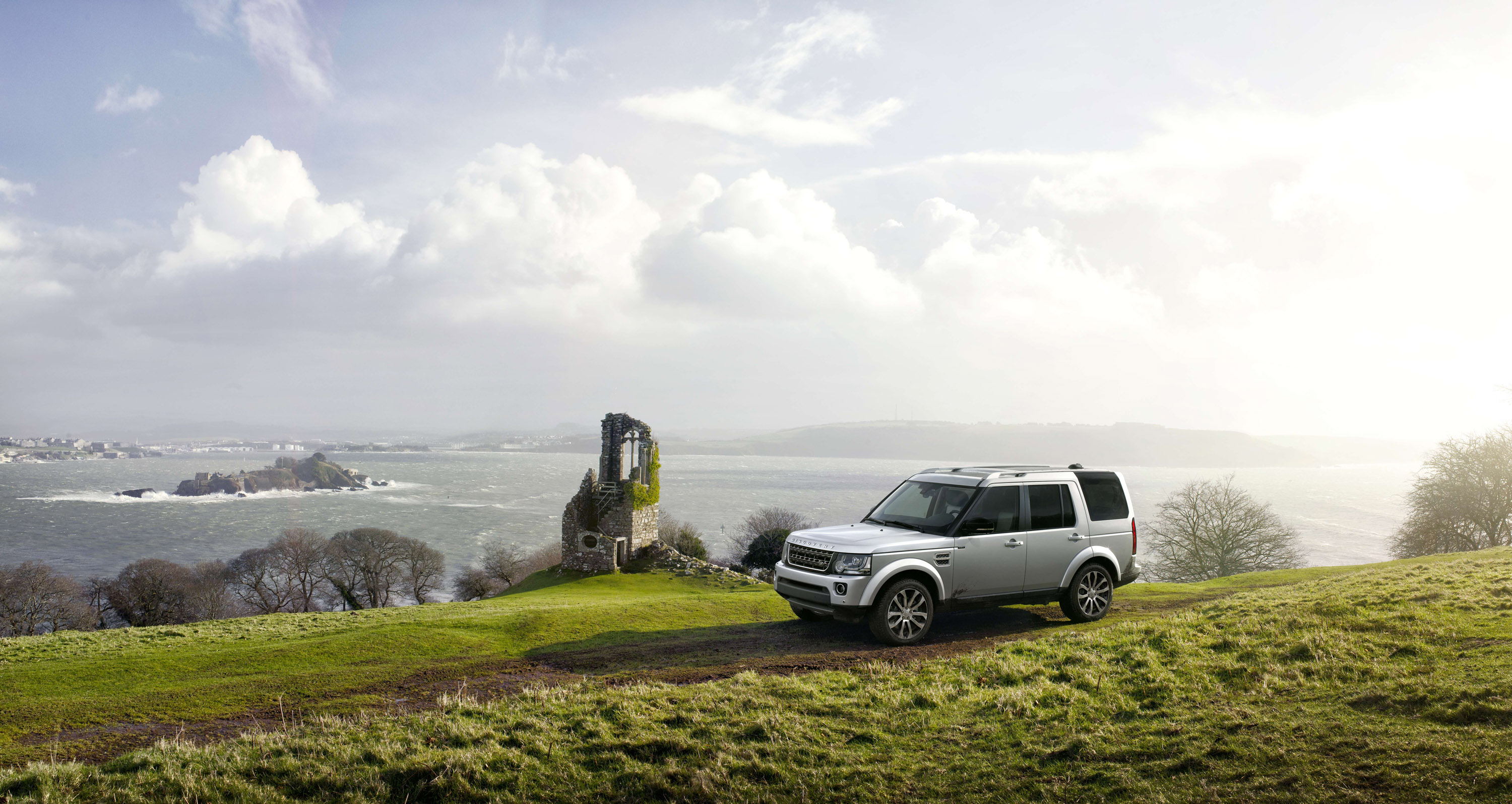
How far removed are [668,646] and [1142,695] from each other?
6150 mm

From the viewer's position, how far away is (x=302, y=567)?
5775 centimetres

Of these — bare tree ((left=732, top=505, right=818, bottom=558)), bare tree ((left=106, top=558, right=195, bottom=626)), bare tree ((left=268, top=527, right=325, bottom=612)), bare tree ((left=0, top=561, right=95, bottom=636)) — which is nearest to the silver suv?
bare tree ((left=732, top=505, right=818, bottom=558))

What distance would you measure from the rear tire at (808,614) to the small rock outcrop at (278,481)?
645 feet

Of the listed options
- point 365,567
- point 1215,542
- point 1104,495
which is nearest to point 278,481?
point 365,567

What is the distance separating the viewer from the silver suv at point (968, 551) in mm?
9492

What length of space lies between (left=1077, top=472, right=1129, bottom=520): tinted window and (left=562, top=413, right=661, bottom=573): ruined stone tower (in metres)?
20.9

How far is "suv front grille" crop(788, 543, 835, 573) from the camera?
9727 millimetres

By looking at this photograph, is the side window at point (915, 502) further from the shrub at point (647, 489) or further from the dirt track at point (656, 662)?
the shrub at point (647, 489)

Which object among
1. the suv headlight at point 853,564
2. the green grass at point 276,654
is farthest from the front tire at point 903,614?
the green grass at point 276,654

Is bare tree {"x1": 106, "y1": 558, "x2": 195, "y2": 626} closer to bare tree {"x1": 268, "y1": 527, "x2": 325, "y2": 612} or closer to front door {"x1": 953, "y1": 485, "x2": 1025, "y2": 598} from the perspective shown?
bare tree {"x1": 268, "y1": 527, "x2": 325, "y2": 612}

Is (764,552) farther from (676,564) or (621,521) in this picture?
(621,521)

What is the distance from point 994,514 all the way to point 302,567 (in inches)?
2486

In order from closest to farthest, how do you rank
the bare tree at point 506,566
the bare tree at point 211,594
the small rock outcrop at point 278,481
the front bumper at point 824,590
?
the front bumper at point 824,590, the bare tree at point 211,594, the bare tree at point 506,566, the small rock outcrop at point 278,481

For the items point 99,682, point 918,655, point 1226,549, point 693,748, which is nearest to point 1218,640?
point 918,655
